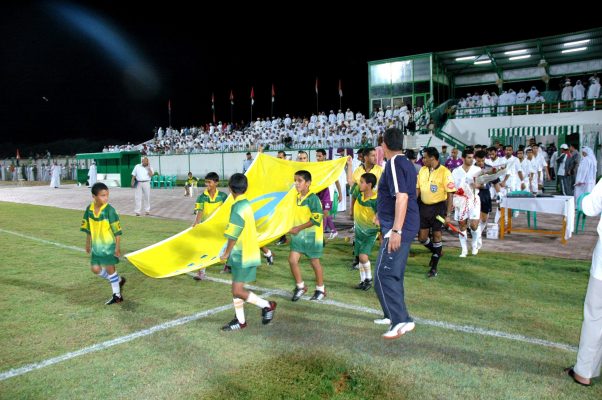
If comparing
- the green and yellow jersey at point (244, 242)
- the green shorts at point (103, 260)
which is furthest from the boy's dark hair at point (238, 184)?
the green shorts at point (103, 260)

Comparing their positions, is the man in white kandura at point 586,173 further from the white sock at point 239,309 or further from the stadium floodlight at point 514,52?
the stadium floodlight at point 514,52

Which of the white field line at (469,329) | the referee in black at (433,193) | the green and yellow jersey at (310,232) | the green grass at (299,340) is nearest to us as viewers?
the green grass at (299,340)

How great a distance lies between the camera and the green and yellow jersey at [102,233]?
19.7ft

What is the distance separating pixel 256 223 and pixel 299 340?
11.0ft

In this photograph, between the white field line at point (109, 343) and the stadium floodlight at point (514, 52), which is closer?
the white field line at point (109, 343)

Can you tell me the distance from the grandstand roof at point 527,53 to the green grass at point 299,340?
23.7 metres

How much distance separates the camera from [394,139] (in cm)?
467

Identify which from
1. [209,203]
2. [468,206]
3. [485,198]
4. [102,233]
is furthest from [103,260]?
[485,198]

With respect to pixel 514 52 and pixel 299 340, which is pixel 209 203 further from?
pixel 514 52

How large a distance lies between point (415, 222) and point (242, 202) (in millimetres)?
1849

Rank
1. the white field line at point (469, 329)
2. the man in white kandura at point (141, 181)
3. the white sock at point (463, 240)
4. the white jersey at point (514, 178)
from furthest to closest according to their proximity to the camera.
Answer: the man in white kandura at point (141, 181) < the white jersey at point (514, 178) < the white sock at point (463, 240) < the white field line at point (469, 329)

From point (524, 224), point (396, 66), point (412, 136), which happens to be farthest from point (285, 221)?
point (396, 66)

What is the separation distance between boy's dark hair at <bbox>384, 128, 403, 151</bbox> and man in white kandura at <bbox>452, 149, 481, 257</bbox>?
15.0 ft

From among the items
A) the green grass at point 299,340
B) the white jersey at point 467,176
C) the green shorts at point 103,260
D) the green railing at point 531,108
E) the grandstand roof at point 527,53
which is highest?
the grandstand roof at point 527,53
